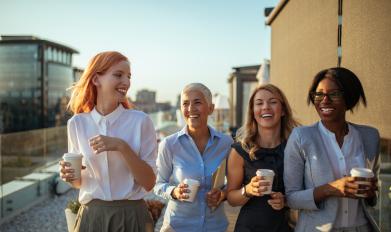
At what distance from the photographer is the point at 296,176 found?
1.94 m

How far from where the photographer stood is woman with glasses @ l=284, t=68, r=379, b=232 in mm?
1857

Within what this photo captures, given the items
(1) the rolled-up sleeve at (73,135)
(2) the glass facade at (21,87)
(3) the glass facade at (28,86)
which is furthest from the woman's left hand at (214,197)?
(2) the glass facade at (21,87)

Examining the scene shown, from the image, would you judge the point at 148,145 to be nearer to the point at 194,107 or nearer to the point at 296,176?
the point at 194,107

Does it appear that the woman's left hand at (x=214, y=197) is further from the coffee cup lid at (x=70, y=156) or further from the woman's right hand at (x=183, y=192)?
the coffee cup lid at (x=70, y=156)

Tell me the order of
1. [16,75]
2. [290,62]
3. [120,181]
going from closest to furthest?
[120,181] < [290,62] < [16,75]

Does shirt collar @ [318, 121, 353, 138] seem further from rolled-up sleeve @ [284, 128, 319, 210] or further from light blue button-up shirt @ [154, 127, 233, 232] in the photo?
light blue button-up shirt @ [154, 127, 233, 232]

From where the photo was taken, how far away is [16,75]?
22.2m

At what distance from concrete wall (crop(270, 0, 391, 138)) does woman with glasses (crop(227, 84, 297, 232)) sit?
1.16 m

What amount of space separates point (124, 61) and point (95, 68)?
169 mm

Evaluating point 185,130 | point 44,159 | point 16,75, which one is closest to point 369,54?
point 185,130

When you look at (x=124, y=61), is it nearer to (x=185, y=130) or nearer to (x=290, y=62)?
(x=185, y=130)

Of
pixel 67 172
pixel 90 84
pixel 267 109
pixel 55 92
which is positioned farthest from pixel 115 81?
pixel 55 92

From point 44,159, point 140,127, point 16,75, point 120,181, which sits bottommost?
point 44,159

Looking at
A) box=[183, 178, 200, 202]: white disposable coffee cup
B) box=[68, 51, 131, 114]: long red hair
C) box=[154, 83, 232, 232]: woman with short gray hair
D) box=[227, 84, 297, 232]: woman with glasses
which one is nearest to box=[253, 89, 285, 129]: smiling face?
box=[227, 84, 297, 232]: woman with glasses
